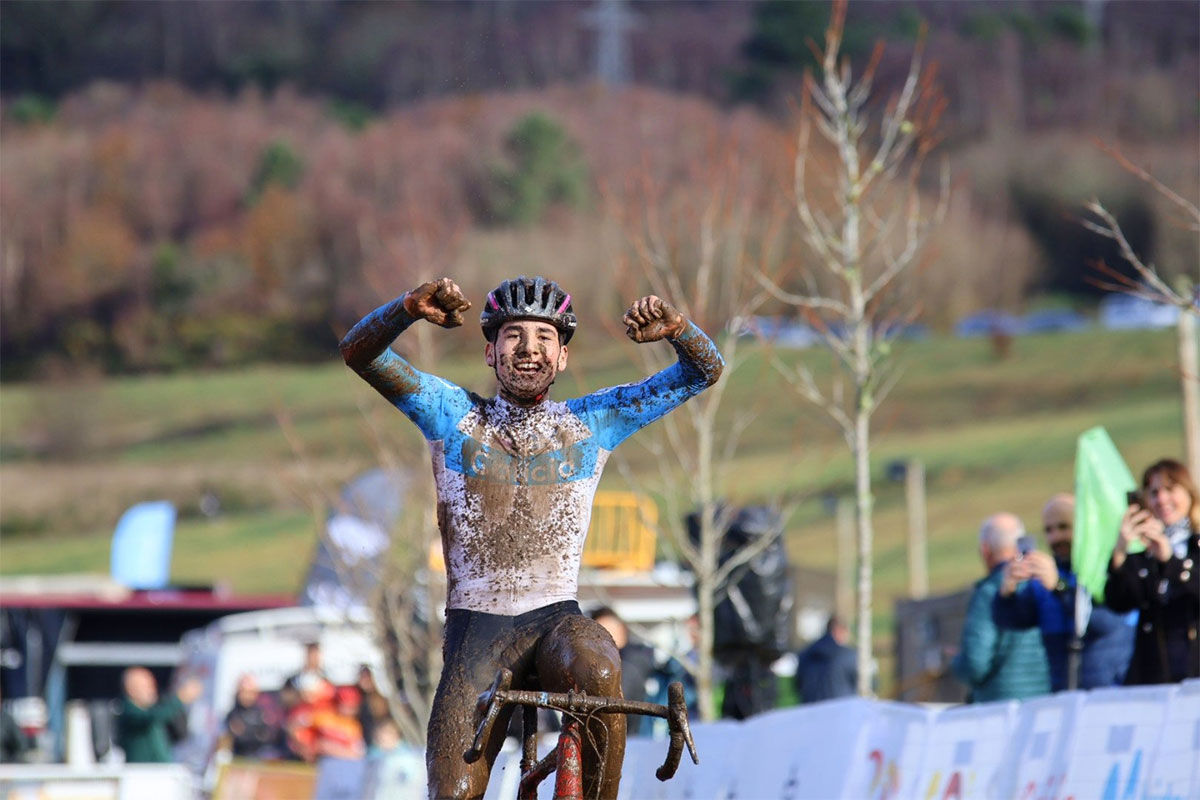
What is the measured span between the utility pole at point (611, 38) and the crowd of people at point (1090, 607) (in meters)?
90.3

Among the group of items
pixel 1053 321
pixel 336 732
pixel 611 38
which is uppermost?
pixel 611 38

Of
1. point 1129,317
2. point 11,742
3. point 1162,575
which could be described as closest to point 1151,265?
point 1162,575

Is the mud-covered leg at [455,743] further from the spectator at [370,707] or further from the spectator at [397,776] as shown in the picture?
the spectator at [370,707]

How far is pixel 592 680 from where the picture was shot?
6.04m

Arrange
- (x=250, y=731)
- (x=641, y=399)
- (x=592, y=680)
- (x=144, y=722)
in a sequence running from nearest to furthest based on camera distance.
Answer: (x=592, y=680), (x=641, y=399), (x=144, y=722), (x=250, y=731)

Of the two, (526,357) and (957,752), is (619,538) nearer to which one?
(957,752)

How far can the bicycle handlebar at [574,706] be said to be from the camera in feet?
19.0

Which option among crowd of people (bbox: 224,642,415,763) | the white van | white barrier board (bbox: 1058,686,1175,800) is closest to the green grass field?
the white van

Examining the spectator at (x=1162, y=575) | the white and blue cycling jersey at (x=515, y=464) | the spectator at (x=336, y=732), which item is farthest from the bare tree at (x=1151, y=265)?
the spectator at (x=336, y=732)

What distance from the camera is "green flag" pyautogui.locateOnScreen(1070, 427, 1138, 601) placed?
9445 mm

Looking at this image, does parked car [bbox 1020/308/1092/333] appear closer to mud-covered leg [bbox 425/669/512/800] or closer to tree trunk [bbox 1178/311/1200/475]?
tree trunk [bbox 1178/311/1200/475]

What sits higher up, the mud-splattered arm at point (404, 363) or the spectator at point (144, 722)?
the mud-splattered arm at point (404, 363)

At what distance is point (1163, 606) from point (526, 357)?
351 cm

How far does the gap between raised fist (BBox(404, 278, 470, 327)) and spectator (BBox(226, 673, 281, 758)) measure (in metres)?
11.9
